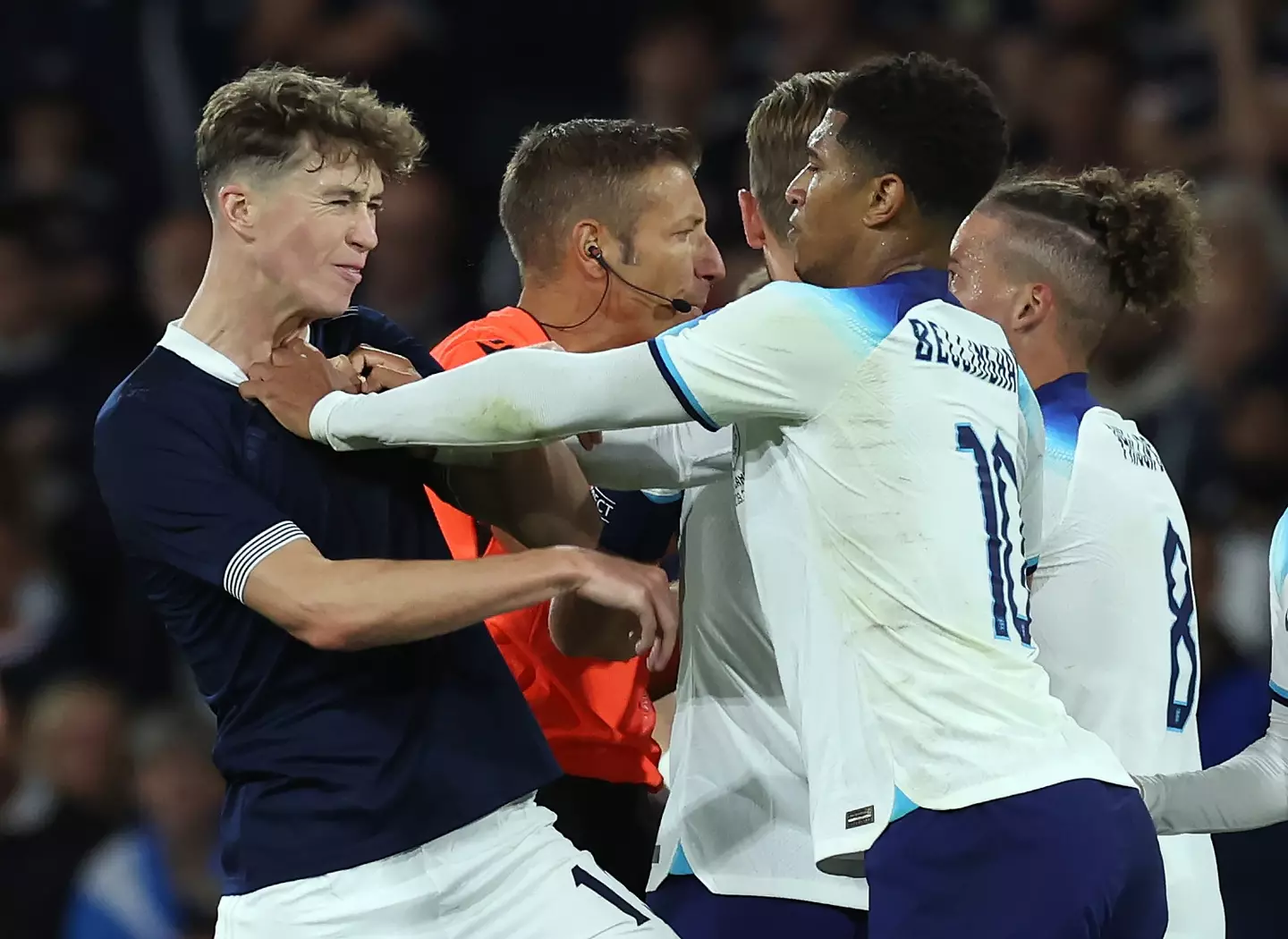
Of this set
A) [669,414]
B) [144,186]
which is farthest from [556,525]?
[144,186]

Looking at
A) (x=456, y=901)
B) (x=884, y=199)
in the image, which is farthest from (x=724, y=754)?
(x=884, y=199)

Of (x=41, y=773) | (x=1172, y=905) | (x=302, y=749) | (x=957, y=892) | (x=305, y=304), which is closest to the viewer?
(x=957, y=892)

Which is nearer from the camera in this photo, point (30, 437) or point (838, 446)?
point (838, 446)

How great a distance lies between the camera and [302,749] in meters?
3.12

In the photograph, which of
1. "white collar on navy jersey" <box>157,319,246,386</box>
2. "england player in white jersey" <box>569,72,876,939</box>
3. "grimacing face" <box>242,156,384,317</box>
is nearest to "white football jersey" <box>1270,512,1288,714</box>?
"england player in white jersey" <box>569,72,876,939</box>

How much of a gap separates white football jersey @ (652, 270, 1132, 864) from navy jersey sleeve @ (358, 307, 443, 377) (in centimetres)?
71

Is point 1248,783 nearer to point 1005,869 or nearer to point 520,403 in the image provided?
point 1005,869

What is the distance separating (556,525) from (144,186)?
5.19 meters

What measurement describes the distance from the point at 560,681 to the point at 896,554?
4.21 feet

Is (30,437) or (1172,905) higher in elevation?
(30,437)

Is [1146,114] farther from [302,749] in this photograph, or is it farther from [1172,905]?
[302,749]

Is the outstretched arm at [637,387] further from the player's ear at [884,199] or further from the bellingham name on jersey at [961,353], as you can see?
the player's ear at [884,199]

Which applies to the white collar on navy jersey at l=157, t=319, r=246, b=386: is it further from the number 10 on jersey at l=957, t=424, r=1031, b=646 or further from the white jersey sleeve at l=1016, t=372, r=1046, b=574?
the white jersey sleeve at l=1016, t=372, r=1046, b=574

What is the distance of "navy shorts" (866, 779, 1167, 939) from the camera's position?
9.23ft
